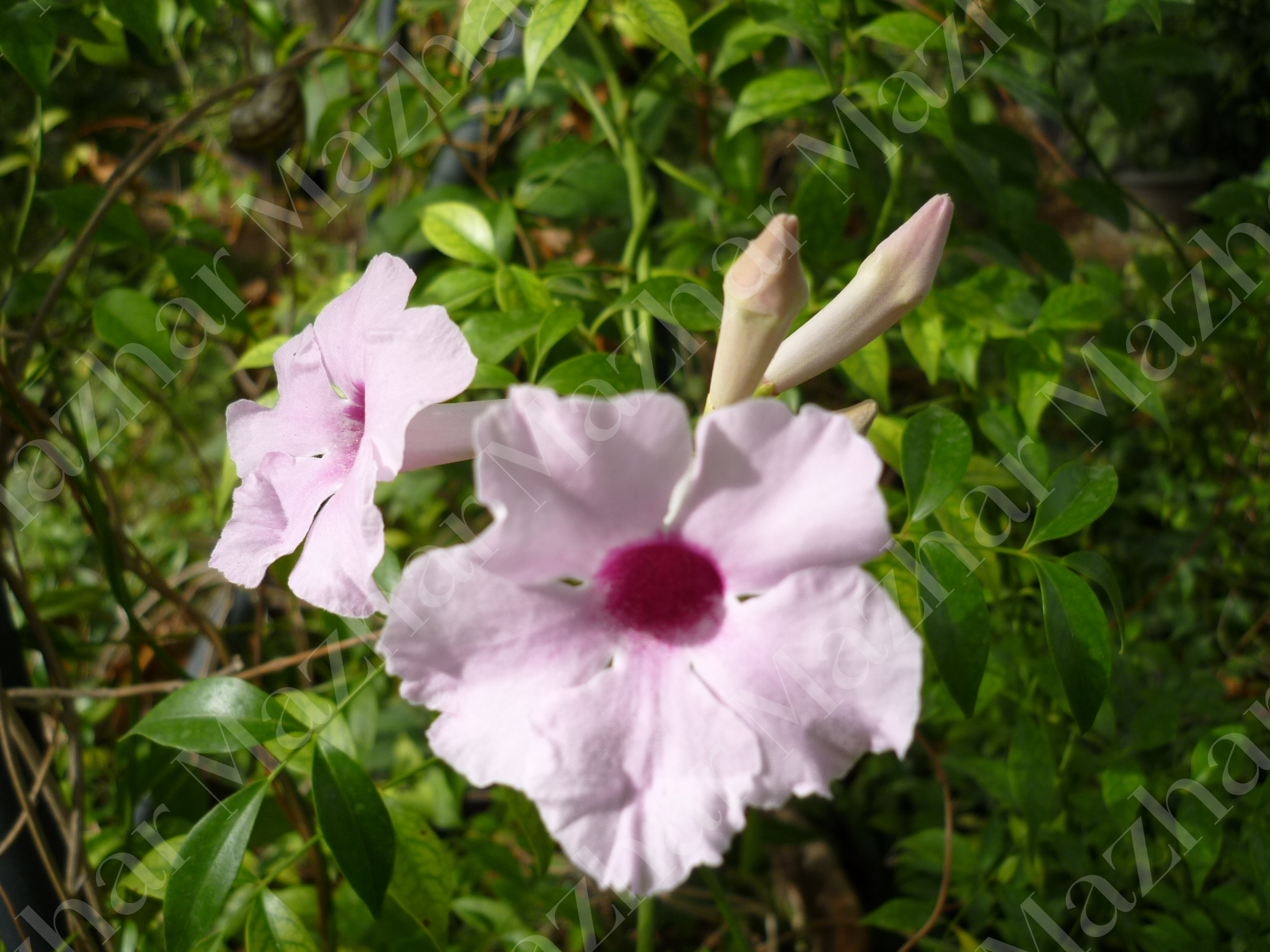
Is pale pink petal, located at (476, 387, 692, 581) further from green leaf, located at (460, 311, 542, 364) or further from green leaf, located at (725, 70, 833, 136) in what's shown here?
green leaf, located at (725, 70, 833, 136)

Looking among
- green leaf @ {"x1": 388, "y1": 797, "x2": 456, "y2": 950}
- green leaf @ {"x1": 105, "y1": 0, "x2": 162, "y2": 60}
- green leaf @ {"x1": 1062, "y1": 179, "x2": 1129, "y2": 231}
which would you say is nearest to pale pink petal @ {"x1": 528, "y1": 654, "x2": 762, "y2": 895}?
green leaf @ {"x1": 388, "y1": 797, "x2": 456, "y2": 950}

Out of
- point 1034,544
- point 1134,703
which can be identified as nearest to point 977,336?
point 1034,544

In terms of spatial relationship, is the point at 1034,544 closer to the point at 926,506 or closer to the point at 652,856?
the point at 926,506

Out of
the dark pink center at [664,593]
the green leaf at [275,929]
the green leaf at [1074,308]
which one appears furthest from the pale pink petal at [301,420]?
the green leaf at [1074,308]

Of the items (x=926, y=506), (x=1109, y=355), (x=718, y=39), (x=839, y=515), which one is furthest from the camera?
(x=718, y=39)

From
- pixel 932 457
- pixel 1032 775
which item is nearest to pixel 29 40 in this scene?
pixel 932 457

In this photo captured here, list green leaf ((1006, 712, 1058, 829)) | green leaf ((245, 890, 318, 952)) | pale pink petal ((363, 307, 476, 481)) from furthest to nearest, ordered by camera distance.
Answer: green leaf ((1006, 712, 1058, 829)) < green leaf ((245, 890, 318, 952)) < pale pink petal ((363, 307, 476, 481))

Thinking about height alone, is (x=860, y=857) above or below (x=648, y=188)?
below
